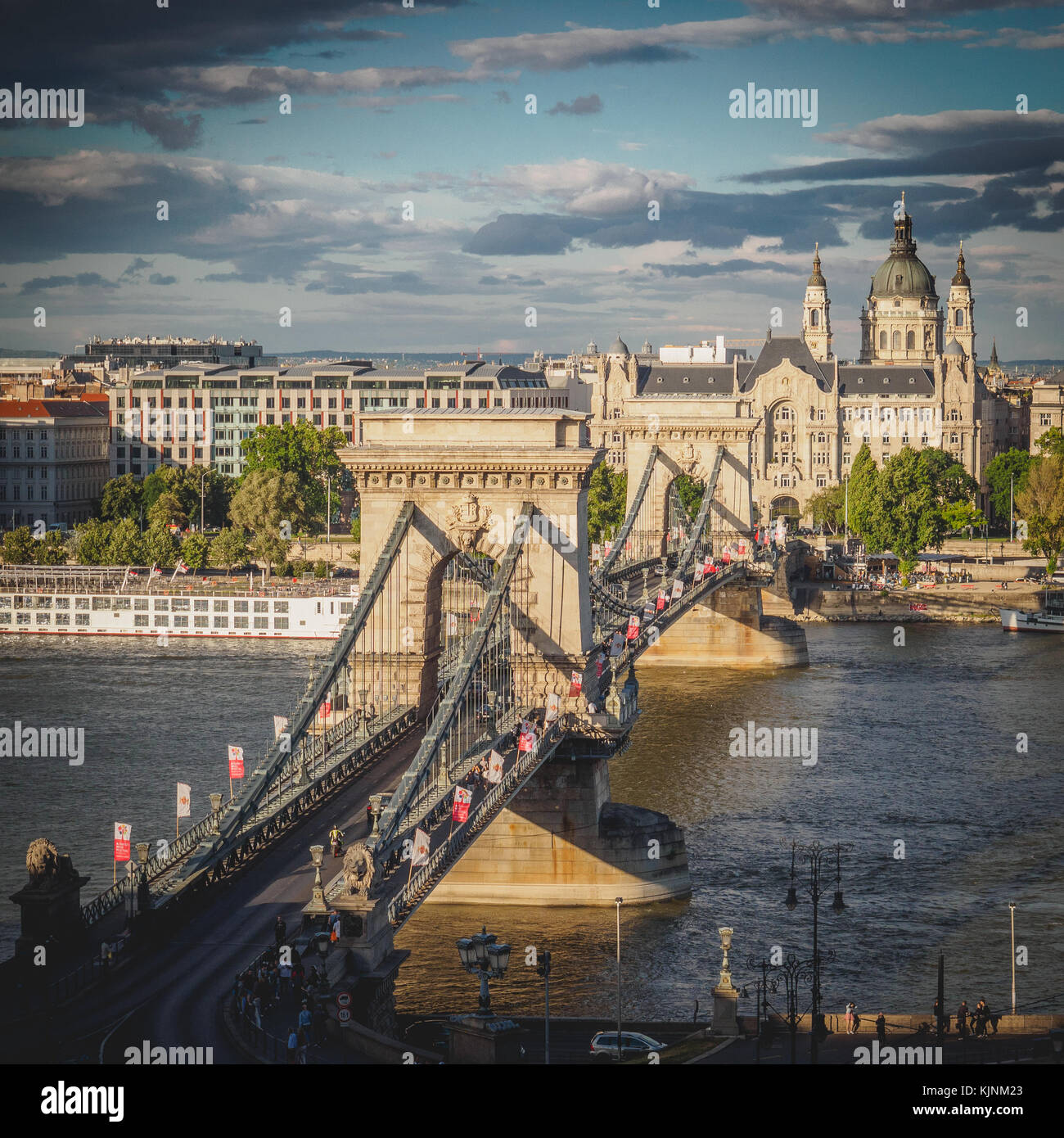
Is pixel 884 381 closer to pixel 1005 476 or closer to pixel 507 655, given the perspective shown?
pixel 1005 476

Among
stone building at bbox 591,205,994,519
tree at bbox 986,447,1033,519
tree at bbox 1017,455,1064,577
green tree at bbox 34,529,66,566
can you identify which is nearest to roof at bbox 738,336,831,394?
stone building at bbox 591,205,994,519

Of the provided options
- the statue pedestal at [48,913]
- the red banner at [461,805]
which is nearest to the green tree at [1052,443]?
the red banner at [461,805]

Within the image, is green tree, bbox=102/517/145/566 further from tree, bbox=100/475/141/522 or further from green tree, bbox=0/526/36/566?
tree, bbox=100/475/141/522

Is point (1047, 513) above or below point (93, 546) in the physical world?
above

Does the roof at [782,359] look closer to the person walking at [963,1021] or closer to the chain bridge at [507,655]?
the chain bridge at [507,655]

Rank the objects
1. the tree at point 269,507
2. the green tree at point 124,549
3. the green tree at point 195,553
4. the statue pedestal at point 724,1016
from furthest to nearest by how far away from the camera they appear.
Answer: the tree at point 269,507, the green tree at point 195,553, the green tree at point 124,549, the statue pedestal at point 724,1016

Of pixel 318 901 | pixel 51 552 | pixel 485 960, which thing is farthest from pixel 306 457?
pixel 485 960
